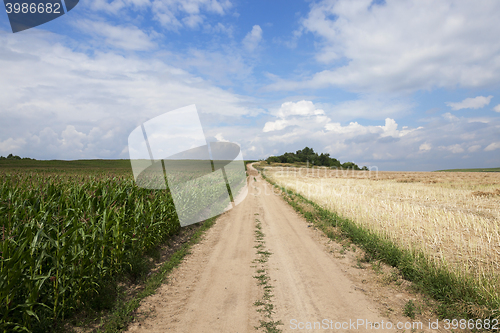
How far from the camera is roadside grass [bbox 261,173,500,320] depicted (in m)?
4.25

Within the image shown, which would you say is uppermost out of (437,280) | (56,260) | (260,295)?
(56,260)

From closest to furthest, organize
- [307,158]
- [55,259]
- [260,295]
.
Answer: [55,259] < [260,295] < [307,158]

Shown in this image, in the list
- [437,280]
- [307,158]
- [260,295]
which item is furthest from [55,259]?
[307,158]

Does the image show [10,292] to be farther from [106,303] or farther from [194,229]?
[194,229]

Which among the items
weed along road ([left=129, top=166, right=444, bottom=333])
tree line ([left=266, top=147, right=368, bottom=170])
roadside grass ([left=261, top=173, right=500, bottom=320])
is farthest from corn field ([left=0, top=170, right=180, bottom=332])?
tree line ([left=266, top=147, right=368, bottom=170])

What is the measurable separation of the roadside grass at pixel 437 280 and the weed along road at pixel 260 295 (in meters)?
0.87

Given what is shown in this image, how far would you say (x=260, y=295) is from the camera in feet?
16.7

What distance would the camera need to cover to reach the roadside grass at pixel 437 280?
13.9 feet

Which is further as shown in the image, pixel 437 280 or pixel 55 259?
pixel 437 280

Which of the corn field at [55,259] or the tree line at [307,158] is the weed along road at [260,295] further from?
the tree line at [307,158]

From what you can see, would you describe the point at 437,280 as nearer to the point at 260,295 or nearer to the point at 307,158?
the point at 260,295

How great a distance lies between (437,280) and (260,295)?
12.6 feet

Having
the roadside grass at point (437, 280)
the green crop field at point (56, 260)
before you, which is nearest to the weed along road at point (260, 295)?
the roadside grass at point (437, 280)

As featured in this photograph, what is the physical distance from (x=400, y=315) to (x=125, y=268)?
19.7ft
